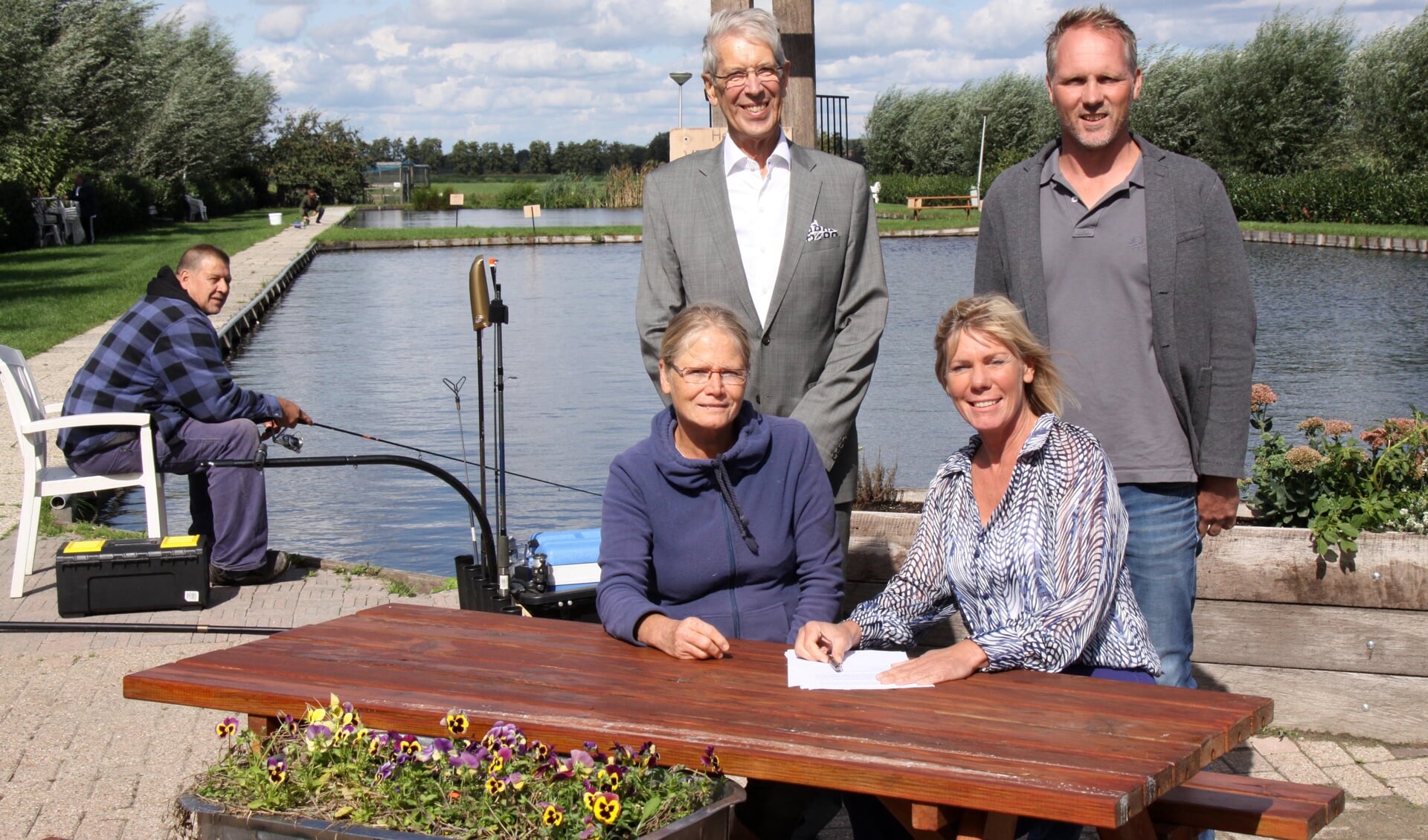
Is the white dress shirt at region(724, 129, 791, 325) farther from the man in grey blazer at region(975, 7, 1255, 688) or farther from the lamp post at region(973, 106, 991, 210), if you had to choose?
the lamp post at region(973, 106, 991, 210)

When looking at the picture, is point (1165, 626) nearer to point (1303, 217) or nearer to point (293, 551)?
point (293, 551)

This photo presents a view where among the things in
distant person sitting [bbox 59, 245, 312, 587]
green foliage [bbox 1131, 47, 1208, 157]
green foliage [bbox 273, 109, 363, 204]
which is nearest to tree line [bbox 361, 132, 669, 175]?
green foliage [bbox 273, 109, 363, 204]

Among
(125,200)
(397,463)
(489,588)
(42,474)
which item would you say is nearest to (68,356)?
(42,474)

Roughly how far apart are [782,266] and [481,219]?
55262 mm

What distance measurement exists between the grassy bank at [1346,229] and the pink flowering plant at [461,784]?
32389 millimetres

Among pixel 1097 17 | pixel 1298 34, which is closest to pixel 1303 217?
pixel 1298 34

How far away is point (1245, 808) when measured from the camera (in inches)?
103

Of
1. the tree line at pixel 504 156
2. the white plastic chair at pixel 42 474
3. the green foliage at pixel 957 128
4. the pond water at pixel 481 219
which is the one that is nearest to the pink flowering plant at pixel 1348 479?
the white plastic chair at pixel 42 474

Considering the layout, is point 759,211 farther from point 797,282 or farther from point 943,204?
point 943,204

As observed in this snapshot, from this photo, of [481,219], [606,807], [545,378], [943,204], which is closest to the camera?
[606,807]

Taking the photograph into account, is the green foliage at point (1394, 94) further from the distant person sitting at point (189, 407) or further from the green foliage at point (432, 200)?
the green foliage at point (432, 200)

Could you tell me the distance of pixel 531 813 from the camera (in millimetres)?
2252

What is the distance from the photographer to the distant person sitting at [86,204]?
34531mm

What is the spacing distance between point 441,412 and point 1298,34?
40.2m
